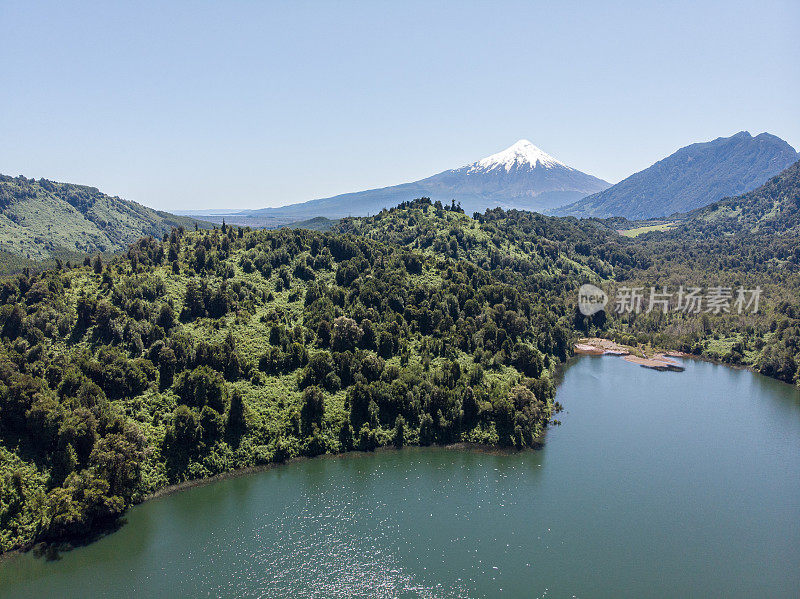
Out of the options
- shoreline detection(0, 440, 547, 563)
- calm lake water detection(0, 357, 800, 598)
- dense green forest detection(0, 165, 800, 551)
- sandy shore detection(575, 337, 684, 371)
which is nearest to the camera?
calm lake water detection(0, 357, 800, 598)

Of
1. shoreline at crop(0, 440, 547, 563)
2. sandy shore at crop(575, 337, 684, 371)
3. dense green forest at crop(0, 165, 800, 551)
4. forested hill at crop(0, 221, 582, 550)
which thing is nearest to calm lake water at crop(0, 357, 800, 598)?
shoreline at crop(0, 440, 547, 563)

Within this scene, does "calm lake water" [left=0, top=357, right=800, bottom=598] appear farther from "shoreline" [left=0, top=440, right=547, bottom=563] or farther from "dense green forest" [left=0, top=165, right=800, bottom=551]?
"dense green forest" [left=0, top=165, right=800, bottom=551]

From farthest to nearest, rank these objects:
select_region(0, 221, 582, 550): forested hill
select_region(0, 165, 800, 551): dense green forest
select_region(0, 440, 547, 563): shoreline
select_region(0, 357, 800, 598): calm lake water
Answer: select_region(0, 165, 800, 551): dense green forest → select_region(0, 221, 582, 550): forested hill → select_region(0, 440, 547, 563): shoreline → select_region(0, 357, 800, 598): calm lake water

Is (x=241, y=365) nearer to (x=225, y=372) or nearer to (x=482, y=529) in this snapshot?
(x=225, y=372)

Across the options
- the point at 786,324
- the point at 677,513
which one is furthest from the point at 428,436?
the point at 786,324

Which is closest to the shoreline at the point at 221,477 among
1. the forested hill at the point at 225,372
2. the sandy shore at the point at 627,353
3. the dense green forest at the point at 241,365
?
the dense green forest at the point at 241,365

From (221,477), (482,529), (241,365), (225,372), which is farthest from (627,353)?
(221,477)
